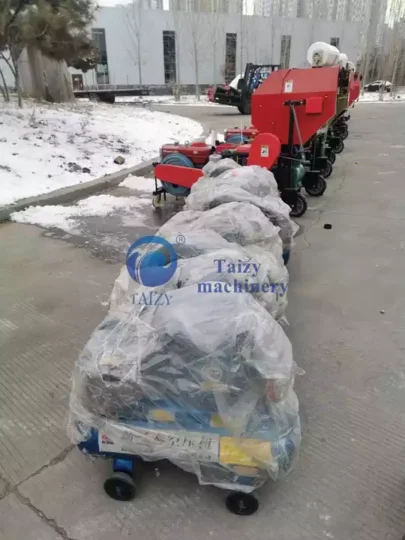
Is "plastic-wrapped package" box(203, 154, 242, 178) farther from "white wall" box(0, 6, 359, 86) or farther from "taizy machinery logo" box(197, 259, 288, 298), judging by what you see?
"white wall" box(0, 6, 359, 86)

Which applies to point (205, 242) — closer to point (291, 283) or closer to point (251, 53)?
point (291, 283)

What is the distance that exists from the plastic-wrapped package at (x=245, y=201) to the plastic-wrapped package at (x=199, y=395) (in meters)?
1.67

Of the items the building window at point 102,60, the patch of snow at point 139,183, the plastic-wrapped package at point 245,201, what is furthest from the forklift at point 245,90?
the building window at point 102,60

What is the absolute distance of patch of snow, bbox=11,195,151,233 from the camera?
5.12 m

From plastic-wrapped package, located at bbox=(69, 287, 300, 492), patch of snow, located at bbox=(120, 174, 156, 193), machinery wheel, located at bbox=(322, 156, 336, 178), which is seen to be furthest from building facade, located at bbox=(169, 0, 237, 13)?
plastic-wrapped package, located at bbox=(69, 287, 300, 492)

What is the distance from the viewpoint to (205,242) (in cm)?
238

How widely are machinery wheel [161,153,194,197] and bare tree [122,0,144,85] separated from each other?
39048 millimetres

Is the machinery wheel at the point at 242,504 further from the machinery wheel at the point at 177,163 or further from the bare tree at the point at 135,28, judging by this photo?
the bare tree at the point at 135,28

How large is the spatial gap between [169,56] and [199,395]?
45.9 meters

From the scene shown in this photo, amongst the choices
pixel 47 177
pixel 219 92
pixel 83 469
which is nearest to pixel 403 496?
pixel 83 469

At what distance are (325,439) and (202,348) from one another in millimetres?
924

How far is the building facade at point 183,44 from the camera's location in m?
39.8

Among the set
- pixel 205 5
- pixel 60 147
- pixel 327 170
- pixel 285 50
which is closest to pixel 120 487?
pixel 327 170

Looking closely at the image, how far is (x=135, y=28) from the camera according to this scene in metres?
39.9
